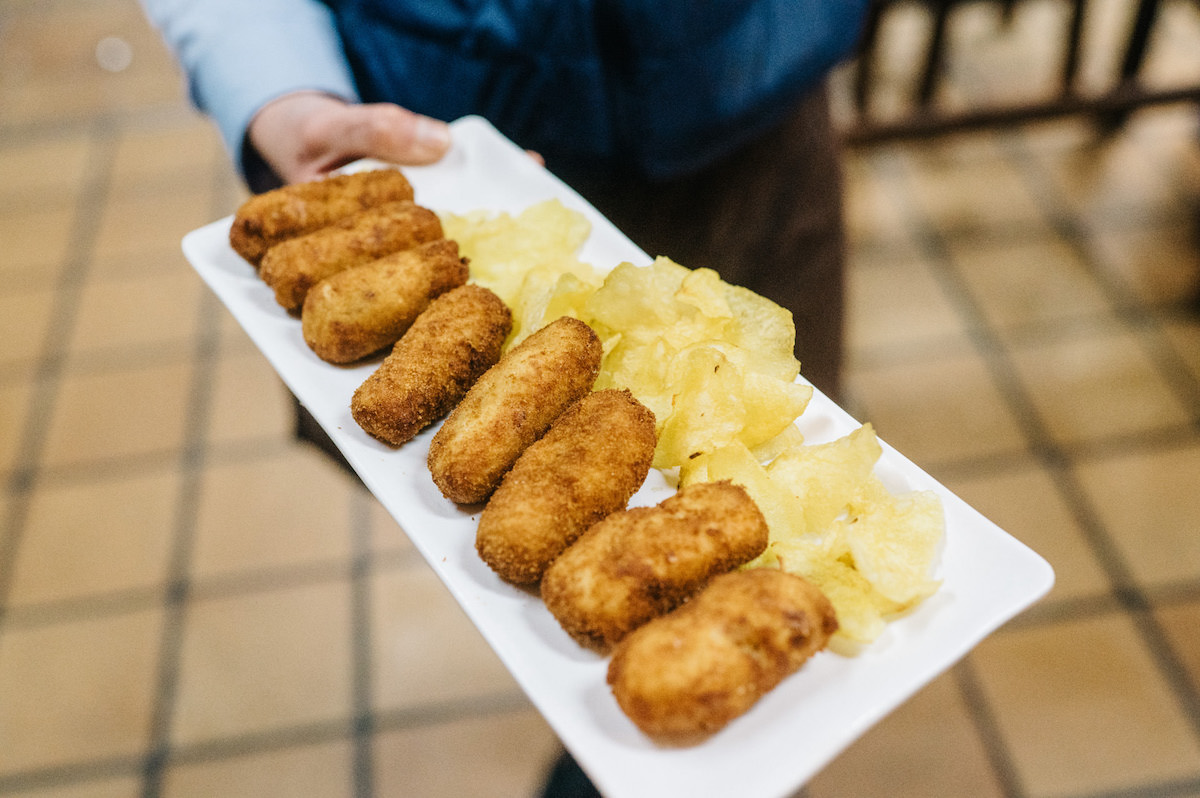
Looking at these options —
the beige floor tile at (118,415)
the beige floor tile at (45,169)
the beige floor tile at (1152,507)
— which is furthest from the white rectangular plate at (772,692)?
the beige floor tile at (45,169)

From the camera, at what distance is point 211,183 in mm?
3562

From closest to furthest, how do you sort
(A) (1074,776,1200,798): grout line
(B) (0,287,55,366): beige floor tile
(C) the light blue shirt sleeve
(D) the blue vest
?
(D) the blue vest
(C) the light blue shirt sleeve
(A) (1074,776,1200,798): grout line
(B) (0,287,55,366): beige floor tile

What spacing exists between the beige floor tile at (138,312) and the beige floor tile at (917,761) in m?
2.25

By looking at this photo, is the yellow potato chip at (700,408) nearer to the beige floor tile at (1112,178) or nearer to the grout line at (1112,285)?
the grout line at (1112,285)

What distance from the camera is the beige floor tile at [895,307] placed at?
2.84 m

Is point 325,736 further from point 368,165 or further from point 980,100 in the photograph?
point 980,100

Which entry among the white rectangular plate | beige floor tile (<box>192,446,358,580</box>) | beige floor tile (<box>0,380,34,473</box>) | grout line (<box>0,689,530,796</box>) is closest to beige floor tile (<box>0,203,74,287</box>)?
beige floor tile (<box>0,380,34,473</box>)

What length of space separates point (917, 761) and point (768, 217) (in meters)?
1.17

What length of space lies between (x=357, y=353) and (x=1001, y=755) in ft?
5.17

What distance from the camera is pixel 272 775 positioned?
2.05 m

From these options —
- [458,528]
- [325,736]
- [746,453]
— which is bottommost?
[325,736]

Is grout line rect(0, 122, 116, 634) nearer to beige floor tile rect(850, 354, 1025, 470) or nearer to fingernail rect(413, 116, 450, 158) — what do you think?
fingernail rect(413, 116, 450, 158)

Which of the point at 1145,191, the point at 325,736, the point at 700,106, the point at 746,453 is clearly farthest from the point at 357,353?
the point at 1145,191

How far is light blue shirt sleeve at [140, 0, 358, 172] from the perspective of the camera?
5.55ft
